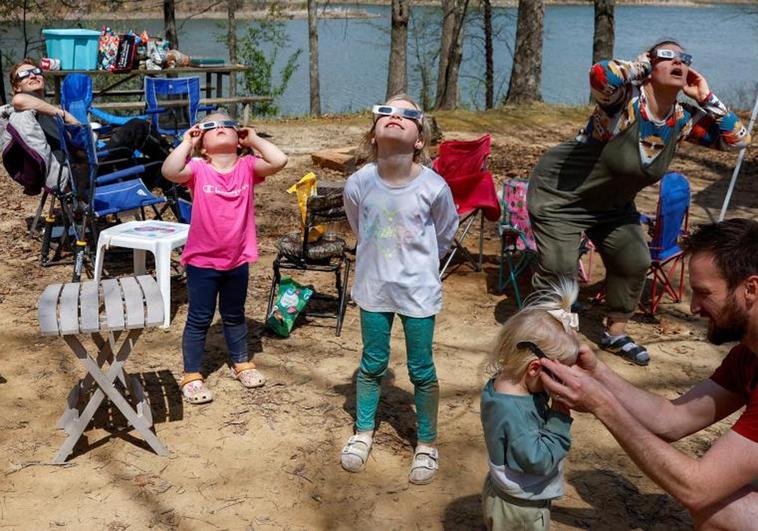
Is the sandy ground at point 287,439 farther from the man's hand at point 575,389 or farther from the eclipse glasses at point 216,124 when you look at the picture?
the eclipse glasses at point 216,124

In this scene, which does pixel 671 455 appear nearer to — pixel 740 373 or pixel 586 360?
pixel 586 360

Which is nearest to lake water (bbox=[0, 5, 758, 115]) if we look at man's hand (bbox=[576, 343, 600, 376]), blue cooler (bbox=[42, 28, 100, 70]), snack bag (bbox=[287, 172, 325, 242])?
blue cooler (bbox=[42, 28, 100, 70])

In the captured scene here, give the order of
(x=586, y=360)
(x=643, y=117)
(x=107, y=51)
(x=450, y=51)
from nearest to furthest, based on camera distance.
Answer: (x=586, y=360), (x=643, y=117), (x=107, y=51), (x=450, y=51)

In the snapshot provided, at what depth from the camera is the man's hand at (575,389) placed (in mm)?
2150

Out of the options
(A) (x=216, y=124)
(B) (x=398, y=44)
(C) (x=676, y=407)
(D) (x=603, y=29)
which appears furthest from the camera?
(B) (x=398, y=44)

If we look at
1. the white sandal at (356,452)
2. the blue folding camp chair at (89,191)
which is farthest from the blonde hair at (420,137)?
the blue folding camp chair at (89,191)

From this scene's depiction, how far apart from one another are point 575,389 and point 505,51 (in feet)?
94.6

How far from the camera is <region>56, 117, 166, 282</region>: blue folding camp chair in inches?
199

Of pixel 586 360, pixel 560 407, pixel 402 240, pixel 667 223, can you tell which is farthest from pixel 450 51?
pixel 560 407

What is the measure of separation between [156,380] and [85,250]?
1823 millimetres

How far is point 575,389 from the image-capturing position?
216 cm

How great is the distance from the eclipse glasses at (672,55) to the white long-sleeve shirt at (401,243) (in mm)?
1504

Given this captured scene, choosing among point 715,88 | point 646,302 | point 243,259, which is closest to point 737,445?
point 243,259

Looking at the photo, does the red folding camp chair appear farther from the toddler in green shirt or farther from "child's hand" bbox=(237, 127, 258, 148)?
the toddler in green shirt
